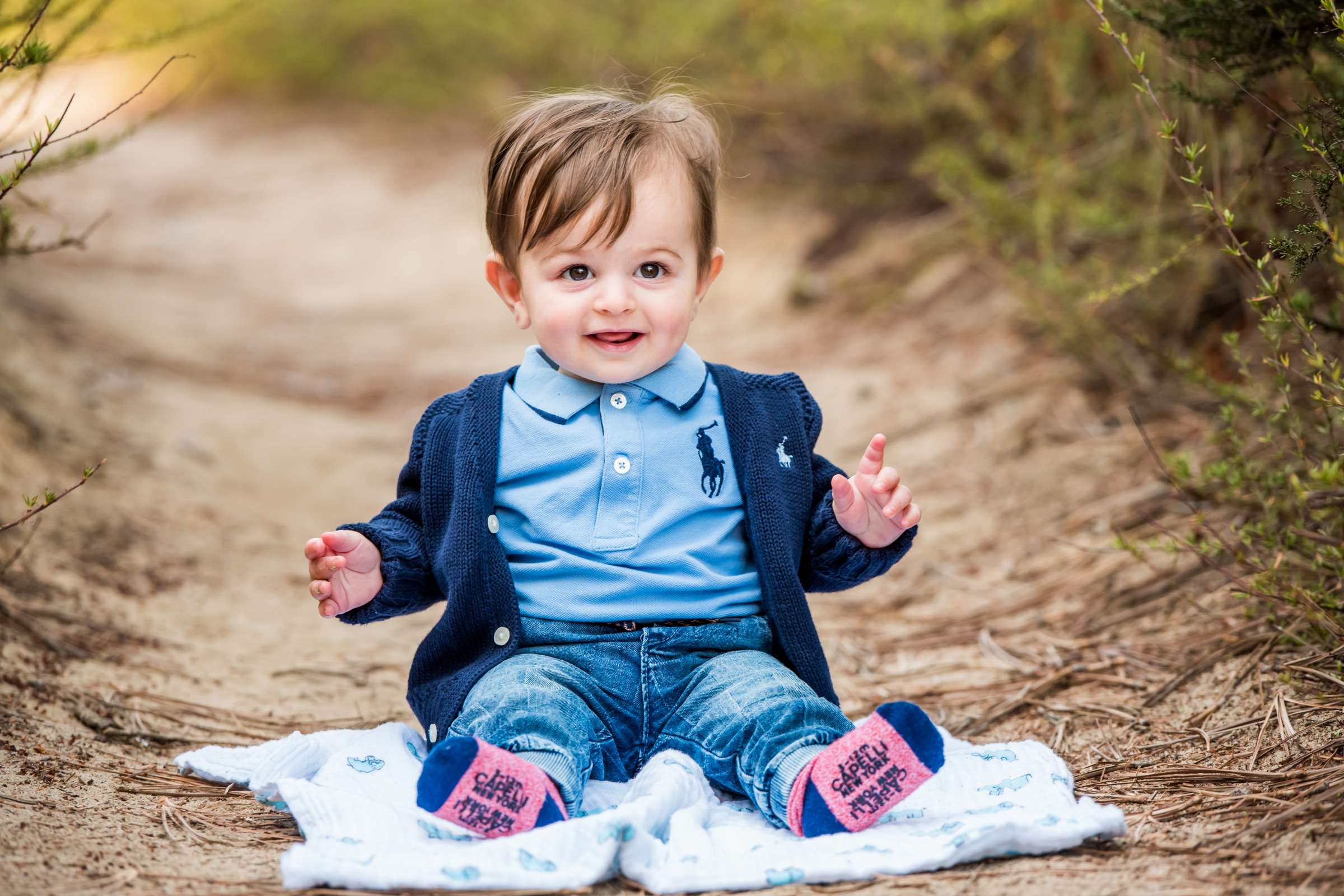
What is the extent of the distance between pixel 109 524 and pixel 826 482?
2317mm

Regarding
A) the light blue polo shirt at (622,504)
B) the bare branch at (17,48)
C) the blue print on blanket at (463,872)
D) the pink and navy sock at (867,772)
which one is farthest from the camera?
the light blue polo shirt at (622,504)

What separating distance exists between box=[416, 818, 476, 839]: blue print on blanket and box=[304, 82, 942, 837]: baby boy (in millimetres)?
192

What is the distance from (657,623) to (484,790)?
51 cm

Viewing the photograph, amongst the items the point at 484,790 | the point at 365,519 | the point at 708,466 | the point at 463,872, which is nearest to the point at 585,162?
the point at 708,466

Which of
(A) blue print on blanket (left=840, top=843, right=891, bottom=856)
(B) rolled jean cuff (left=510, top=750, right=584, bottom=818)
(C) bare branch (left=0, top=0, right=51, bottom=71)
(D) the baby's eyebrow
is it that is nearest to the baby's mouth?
(D) the baby's eyebrow

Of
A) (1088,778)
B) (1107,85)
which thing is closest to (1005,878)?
(1088,778)

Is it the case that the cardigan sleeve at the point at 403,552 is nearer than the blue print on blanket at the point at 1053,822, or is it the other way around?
the blue print on blanket at the point at 1053,822

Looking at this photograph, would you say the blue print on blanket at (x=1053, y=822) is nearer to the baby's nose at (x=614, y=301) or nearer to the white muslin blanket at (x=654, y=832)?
the white muslin blanket at (x=654, y=832)

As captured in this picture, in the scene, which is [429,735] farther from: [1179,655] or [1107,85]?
[1107,85]

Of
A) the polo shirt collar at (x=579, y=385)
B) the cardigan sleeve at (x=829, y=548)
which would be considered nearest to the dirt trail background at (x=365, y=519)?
the cardigan sleeve at (x=829, y=548)

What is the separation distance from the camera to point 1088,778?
2.11 meters

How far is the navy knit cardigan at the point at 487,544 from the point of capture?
2113 millimetres

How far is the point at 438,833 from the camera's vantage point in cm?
183

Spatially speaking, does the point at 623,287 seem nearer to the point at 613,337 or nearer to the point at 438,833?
the point at 613,337
